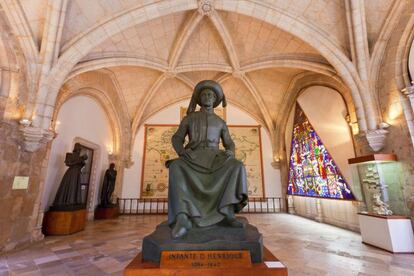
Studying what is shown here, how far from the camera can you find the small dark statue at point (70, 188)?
470 centimetres

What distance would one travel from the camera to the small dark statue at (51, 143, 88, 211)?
4.70 meters

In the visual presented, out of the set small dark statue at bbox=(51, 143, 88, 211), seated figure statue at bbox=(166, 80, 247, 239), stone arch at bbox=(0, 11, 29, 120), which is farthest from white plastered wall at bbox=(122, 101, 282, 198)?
seated figure statue at bbox=(166, 80, 247, 239)

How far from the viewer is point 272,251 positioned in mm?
3354

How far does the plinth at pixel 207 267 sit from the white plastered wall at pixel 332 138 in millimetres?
5018

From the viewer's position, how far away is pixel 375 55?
14.5 feet

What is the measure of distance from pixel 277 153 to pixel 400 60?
18.2ft

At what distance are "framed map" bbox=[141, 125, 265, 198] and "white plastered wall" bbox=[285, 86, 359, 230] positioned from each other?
236 centimetres

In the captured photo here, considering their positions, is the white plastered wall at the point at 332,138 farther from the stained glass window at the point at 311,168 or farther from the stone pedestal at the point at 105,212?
the stone pedestal at the point at 105,212

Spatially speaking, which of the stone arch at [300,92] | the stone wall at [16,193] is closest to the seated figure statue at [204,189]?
the stone wall at [16,193]

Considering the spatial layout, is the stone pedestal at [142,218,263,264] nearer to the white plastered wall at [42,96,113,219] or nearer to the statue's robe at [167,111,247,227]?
the statue's robe at [167,111,247,227]

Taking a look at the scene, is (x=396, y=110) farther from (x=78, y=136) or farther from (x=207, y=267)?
(x=78, y=136)

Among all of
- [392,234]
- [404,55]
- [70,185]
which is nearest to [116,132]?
[70,185]

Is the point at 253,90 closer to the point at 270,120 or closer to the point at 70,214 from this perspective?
the point at 270,120

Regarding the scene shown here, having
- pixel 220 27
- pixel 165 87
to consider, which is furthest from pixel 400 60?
pixel 165 87
